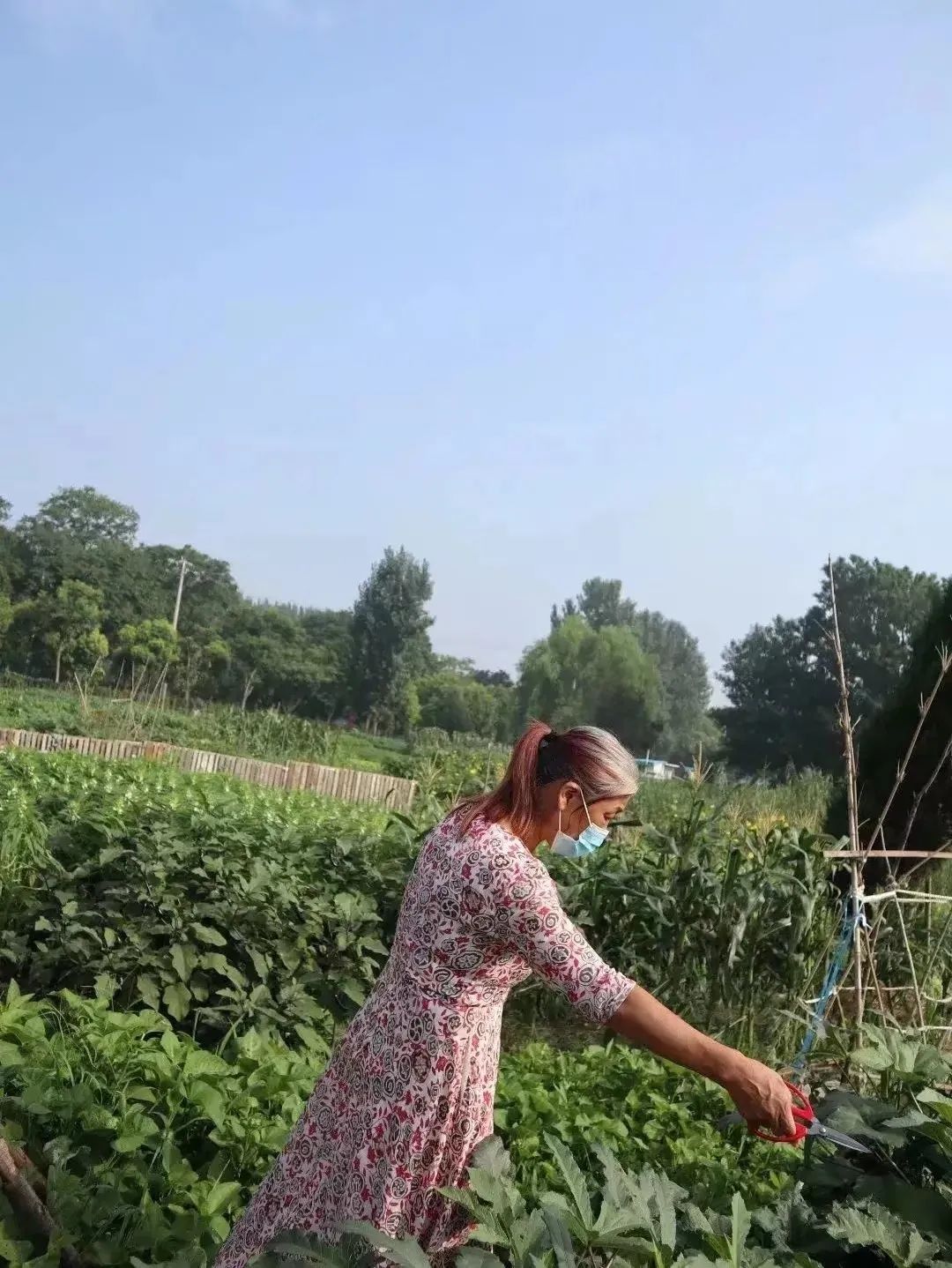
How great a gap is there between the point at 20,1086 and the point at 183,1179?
68cm

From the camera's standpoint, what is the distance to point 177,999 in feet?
15.1

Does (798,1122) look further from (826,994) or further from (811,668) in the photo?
(811,668)

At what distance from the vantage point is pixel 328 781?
15141mm

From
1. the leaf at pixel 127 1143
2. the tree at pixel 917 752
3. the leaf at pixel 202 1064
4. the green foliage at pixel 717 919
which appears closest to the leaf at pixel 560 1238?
the leaf at pixel 127 1143

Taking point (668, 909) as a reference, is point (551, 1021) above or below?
below

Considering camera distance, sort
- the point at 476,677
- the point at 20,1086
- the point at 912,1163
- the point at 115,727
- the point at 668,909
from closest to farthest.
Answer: the point at 912,1163 → the point at 20,1086 → the point at 668,909 → the point at 115,727 → the point at 476,677

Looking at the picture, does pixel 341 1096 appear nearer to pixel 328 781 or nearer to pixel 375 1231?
pixel 375 1231

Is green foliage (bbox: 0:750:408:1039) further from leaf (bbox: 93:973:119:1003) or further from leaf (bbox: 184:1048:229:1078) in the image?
leaf (bbox: 184:1048:229:1078)

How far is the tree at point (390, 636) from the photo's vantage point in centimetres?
5350

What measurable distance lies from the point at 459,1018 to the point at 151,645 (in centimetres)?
3997

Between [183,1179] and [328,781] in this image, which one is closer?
[183,1179]

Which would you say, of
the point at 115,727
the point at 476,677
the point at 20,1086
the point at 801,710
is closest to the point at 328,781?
the point at 115,727

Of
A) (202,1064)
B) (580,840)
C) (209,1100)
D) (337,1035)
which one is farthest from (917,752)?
(580,840)

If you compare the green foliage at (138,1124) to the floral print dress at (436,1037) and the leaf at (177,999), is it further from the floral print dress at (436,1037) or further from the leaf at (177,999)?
the leaf at (177,999)
